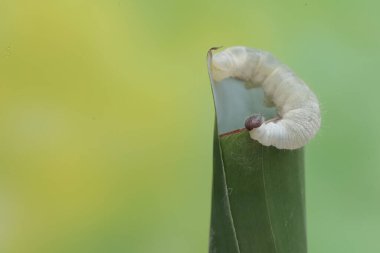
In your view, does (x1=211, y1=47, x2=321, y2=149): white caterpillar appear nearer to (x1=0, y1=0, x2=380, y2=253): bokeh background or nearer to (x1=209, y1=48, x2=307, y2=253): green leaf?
(x1=209, y1=48, x2=307, y2=253): green leaf

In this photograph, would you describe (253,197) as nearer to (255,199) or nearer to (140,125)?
(255,199)

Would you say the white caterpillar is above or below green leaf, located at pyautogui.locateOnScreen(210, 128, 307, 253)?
above

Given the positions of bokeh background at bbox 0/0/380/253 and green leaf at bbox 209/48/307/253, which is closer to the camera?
green leaf at bbox 209/48/307/253

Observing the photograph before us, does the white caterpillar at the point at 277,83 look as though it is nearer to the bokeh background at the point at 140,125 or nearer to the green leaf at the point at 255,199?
the green leaf at the point at 255,199

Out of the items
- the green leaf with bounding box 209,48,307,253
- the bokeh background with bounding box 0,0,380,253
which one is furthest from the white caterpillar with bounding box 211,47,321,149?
the bokeh background with bounding box 0,0,380,253

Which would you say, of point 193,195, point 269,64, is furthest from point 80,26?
point 269,64

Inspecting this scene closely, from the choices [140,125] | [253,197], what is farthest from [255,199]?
[140,125]

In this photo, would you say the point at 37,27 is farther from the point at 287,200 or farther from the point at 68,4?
the point at 287,200

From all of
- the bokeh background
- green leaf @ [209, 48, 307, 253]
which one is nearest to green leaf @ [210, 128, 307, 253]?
green leaf @ [209, 48, 307, 253]
